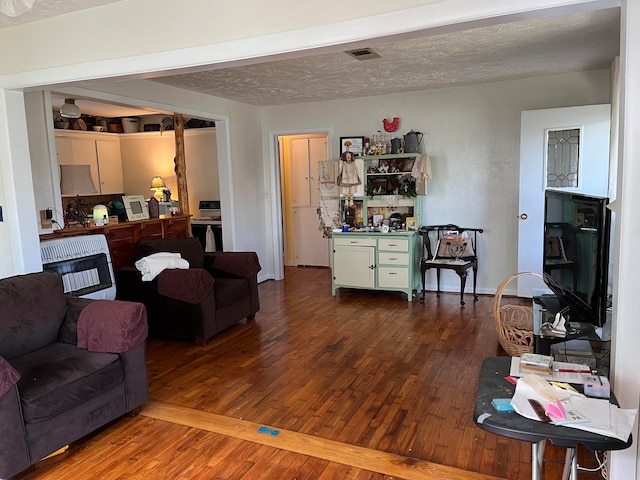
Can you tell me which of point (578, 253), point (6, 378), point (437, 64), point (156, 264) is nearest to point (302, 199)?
point (437, 64)

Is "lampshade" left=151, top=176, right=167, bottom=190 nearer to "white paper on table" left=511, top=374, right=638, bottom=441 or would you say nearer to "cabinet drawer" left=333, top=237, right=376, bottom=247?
"cabinet drawer" left=333, top=237, right=376, bottom=247

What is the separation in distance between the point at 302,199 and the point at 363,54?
372cm

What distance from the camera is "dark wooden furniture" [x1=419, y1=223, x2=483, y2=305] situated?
5047 millimetres

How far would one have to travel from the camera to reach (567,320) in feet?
9.07

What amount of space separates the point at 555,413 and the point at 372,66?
3.50 meters

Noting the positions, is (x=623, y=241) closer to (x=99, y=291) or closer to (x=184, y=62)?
(x=184, y=62)

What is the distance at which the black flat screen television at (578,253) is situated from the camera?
220 centimetres

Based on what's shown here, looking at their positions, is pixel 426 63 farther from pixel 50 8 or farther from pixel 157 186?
pixel 157 186

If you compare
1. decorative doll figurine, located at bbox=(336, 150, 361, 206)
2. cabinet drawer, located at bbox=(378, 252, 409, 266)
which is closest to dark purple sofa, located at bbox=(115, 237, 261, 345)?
cabinet drawer, located at bbox=(378, 252, 409, 266)

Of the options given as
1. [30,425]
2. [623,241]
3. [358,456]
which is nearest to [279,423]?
[358,456]

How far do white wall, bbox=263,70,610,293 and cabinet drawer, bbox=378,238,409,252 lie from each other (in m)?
0.62

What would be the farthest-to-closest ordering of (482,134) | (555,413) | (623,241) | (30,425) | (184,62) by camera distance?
(482,134), (184,62), (30,425), (623,241), (555,413)

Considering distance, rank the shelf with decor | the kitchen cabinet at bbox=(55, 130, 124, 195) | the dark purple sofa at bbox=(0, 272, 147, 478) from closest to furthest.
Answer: the dark purple sofa at bbox=(0, 272, 147, 478) → the shelf with decor → the kitchen cabinet at bbox=(55, 130, 124, 195)

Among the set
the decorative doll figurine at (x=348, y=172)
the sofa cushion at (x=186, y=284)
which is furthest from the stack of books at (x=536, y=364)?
the decorative doll figurine at (x=348, y=172)
